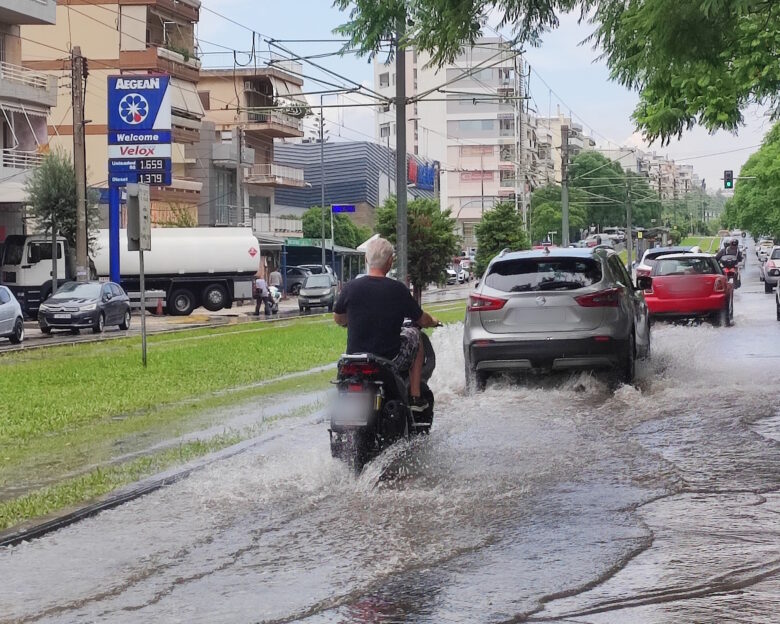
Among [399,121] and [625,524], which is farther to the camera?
[399,121]

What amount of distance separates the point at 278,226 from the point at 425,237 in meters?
40.8

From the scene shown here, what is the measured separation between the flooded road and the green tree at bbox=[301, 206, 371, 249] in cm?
8168

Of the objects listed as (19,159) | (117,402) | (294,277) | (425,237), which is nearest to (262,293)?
(19,159)

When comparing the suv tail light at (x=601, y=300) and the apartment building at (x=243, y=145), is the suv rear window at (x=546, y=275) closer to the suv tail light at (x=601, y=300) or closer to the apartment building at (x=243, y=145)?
the suv tail light at (x=601, y=300)

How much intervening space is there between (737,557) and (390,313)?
330 cm

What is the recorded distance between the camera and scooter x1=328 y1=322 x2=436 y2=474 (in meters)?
8.57

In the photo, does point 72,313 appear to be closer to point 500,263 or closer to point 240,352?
point 240,352

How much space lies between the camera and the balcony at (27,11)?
4541 centimetres

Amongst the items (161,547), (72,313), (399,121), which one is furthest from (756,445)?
(72,313)

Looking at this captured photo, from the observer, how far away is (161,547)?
691 cm

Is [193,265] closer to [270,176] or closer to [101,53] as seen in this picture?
[101,53]

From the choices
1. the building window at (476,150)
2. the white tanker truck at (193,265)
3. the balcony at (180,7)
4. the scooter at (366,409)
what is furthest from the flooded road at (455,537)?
the building window at (476,150)

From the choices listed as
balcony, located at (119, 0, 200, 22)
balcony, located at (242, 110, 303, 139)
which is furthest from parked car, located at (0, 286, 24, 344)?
balcony, located at (242, 110, 303, 139)

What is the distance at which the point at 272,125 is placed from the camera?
77500 mm
